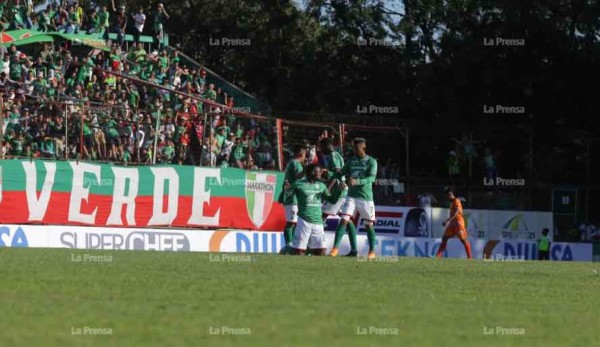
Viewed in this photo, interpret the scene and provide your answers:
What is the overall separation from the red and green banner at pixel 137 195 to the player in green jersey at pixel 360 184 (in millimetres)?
8320

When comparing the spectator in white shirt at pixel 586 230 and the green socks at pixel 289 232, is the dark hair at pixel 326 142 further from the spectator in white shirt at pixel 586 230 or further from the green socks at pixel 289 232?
the spectator in white shirt at pixel 586 230

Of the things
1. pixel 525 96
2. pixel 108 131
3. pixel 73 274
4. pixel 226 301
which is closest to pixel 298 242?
pixel 108 131

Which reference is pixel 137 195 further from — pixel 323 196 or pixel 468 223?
pixel 468 223

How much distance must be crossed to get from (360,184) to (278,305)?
1237cm

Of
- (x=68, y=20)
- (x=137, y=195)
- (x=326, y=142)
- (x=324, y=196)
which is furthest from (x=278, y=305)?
(x=68, y=20)

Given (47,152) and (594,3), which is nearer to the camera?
(47,152)

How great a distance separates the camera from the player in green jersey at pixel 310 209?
2472cm

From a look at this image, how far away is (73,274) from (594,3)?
38.2 meters

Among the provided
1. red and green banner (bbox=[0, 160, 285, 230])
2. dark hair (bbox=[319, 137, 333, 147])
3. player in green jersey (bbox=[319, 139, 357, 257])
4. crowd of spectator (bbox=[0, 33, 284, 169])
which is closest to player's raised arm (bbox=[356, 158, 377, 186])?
player in green jersey (bbox=[319, 139, 357, 257])

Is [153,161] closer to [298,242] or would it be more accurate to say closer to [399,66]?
[298,242]

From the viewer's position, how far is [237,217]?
34000mm

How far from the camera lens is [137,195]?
106 feet

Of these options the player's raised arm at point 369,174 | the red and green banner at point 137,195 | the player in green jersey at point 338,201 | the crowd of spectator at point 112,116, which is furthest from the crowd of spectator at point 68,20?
the player's raised arm at point 369,174

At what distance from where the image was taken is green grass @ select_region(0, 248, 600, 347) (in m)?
9.87
